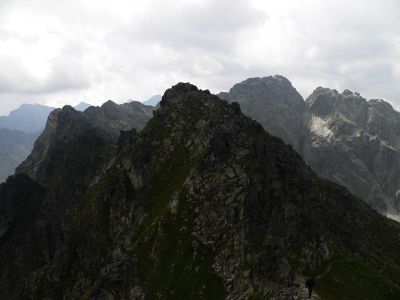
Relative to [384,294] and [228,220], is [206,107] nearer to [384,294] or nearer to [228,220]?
[228,220]

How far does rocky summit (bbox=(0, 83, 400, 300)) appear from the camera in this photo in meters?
99.9

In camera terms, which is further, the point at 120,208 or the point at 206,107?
the point at 206,107

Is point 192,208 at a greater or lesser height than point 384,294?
greater

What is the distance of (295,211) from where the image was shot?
10900 centimetres

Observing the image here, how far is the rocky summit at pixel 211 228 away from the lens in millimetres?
99938

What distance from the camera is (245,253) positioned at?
10575 cm

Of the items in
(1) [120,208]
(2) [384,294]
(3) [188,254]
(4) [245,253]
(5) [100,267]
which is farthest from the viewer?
(1) [120,208]

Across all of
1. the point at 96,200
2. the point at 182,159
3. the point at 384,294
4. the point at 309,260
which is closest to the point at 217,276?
the point at 309,260

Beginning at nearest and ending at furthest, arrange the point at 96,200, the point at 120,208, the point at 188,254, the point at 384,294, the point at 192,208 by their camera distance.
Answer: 1. the point at 384,294
2. the point at 188,254
3. the point at 192,208
4. the point at 120,208
5. the point at 96,200

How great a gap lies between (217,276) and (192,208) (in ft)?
70.1

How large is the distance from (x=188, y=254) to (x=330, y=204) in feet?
149

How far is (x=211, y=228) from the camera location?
11662cm

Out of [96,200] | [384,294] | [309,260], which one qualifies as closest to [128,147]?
[96,200]

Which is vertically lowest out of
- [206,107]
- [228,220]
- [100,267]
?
[100,267]
